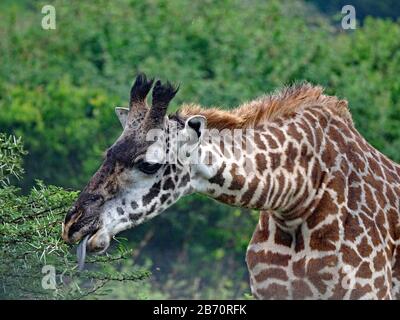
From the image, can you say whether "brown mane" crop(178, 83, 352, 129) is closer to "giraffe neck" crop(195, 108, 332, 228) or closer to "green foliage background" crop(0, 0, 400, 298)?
"giraffe neck" crop(195, 108, 332, 228)

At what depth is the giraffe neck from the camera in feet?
26.4

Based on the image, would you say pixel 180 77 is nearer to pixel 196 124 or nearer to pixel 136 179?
pixel 196 124

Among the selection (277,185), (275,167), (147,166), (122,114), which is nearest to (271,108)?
(275,167)

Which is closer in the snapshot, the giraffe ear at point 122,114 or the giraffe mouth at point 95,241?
the giraffe mouth at point 95,241

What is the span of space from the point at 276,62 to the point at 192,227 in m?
2.74

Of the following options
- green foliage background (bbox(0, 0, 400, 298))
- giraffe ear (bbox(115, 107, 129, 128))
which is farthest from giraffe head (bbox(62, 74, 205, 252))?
green foliage background (bbox(0, 0, 400, 298))

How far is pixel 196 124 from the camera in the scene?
7918mm

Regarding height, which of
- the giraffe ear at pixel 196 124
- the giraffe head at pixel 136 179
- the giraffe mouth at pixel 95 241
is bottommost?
the giraffe mouth at pixel 95 241

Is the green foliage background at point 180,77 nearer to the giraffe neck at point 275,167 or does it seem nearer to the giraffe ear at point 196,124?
the giraffe neck at point 275,167

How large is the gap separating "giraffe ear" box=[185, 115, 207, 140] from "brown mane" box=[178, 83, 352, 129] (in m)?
Answer: 0.17

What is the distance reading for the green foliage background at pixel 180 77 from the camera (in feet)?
50.5

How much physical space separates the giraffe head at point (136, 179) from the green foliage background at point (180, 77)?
5737mm

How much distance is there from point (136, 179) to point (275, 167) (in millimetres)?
885

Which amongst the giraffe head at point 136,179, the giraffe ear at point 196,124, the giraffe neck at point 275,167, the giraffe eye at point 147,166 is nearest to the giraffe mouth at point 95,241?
the giraffe head at point 136,179
